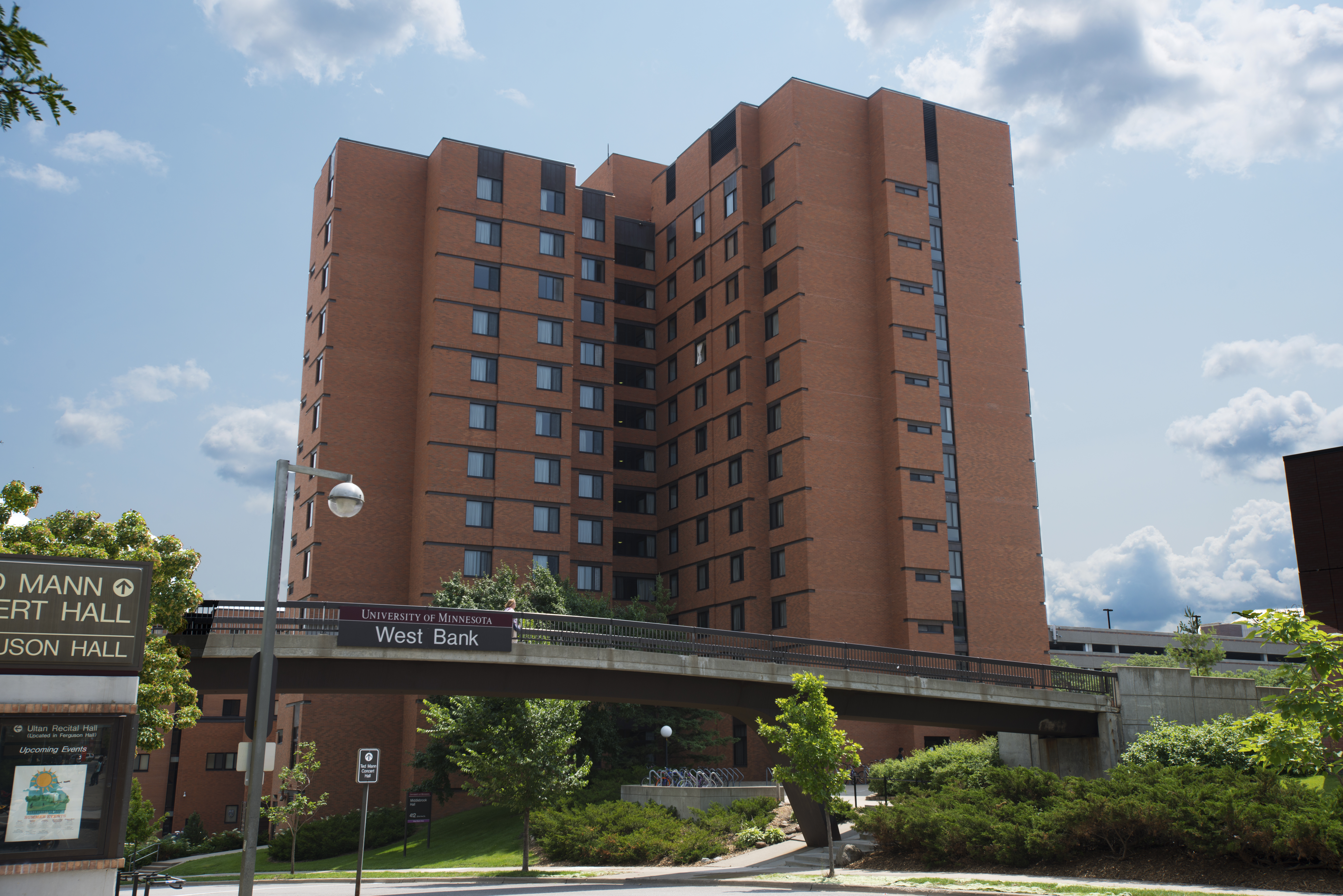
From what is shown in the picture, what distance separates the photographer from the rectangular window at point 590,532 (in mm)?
68125

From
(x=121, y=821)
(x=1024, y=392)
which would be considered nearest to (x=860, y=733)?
(x=1024, y=392)

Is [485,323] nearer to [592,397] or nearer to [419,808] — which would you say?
[592,397]

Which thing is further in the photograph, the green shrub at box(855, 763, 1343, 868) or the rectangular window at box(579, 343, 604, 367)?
the rectangular window at box(579, 343, 604, 367)

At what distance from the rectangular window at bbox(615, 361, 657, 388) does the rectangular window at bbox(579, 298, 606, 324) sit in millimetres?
4002

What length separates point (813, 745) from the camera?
28438 millimetres

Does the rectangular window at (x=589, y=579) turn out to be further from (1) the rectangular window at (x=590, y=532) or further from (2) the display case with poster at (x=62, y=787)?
(2) the display case with poster at (x=62, y=787)

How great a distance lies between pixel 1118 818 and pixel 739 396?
1691 inches

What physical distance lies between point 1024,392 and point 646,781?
3325cm

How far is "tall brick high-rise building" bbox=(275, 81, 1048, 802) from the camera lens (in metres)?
58.4

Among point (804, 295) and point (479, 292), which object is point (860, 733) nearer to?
point (804, 295)

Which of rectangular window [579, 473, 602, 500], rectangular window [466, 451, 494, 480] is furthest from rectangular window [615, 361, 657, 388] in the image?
rectangular window [466, 451, 494, 480]

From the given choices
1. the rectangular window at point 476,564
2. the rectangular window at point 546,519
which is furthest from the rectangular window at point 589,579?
the rectangular window at point 476,564

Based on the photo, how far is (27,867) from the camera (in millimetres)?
14742

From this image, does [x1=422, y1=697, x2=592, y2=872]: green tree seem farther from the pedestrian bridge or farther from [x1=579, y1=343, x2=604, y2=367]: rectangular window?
[x1=579, y1=343, x2=604, y2=367]: rectangular window
